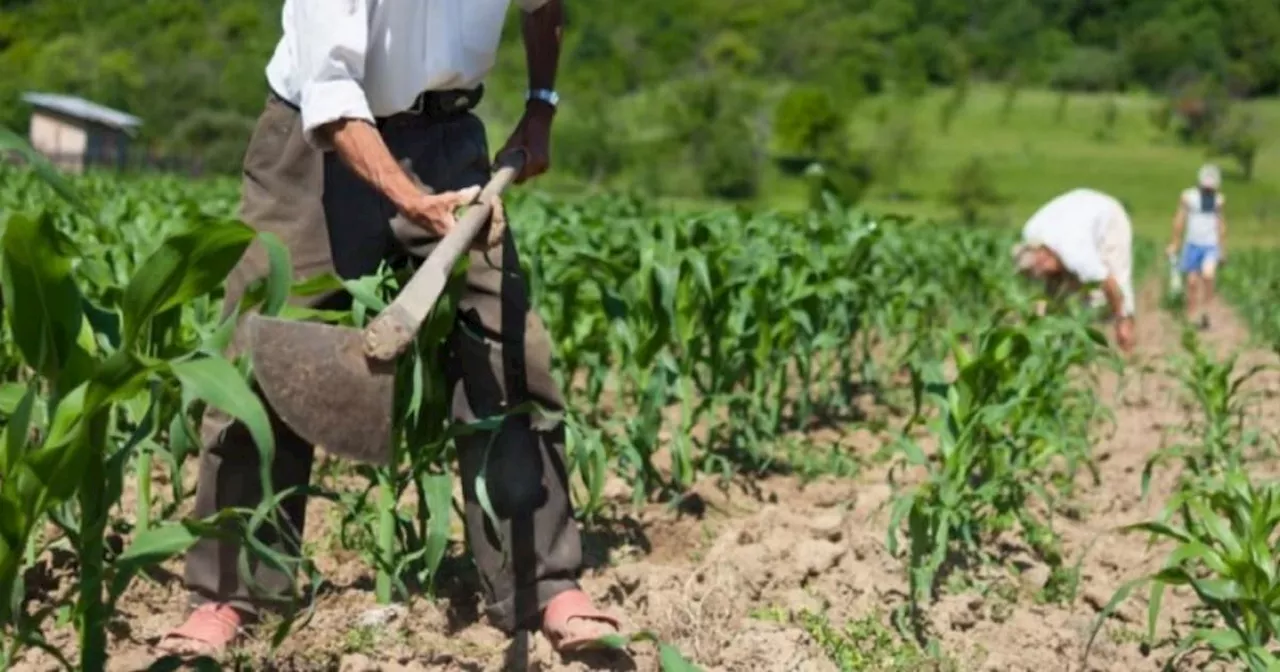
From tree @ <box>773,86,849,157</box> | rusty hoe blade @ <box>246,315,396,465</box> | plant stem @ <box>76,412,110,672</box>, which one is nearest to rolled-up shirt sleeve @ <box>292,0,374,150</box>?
rusty hoe blade @ <box>246,315,396,465</box>

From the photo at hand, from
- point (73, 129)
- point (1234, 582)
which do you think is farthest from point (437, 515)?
point (73, 129)

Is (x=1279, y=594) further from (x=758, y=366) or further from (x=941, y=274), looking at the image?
(x=941, y=274)

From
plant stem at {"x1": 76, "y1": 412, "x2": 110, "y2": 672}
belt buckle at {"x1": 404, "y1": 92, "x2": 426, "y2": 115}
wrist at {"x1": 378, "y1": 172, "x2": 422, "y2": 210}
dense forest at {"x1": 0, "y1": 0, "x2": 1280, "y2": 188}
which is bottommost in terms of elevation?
plant stem at {"x1": 76, "y1": 412, "x2": 110, "y2": 672}

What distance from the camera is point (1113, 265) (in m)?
9.55

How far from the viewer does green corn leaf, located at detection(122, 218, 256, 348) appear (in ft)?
7.84

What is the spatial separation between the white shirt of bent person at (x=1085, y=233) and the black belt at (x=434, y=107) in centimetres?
617

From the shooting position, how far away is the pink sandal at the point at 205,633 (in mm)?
3174

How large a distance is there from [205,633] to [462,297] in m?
0.80

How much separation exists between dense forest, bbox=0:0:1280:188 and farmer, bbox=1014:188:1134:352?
62698 millimetres

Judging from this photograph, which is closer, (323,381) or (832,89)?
(323,381)

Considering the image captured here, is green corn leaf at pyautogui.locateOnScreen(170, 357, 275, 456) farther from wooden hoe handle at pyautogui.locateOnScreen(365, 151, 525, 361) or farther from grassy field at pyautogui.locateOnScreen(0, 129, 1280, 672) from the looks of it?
wooden hoe handle at pyautogui.locateOnScreen(365, 151, 525, 361)

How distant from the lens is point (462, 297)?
3.43m

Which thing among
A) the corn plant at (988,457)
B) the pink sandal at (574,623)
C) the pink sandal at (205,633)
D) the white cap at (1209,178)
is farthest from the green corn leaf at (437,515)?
the white cap at (1209,178)

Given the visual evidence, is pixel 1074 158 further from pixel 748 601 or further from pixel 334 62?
pixel 334 62
